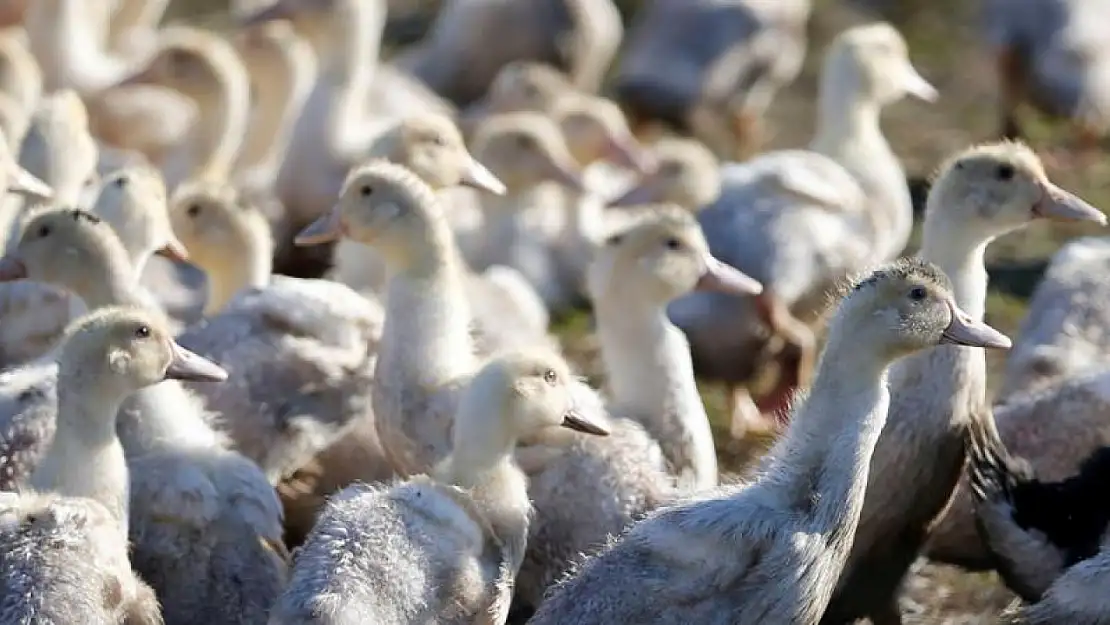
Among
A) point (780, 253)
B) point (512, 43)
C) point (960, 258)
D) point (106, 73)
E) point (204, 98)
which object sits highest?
point (960, 258)

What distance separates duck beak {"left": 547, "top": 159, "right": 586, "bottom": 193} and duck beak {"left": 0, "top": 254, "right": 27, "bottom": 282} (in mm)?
2480

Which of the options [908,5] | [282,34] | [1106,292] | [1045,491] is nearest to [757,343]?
[1106,292]

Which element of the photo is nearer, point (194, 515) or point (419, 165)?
point (194, 515)

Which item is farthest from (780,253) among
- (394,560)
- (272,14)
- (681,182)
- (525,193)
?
(394,560)

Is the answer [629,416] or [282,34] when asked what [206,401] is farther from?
[282,34]

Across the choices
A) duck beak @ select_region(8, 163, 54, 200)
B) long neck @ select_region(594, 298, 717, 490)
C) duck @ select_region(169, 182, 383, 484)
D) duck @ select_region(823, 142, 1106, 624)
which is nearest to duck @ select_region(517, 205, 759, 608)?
long neck @ select_region(594, 298, 717, 490)

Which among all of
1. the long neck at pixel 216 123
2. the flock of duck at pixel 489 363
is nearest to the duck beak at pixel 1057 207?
the flock of duck at pixel 489 363

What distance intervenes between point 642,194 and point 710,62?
1837mm

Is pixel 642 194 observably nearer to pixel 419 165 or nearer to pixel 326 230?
pixel 419 165

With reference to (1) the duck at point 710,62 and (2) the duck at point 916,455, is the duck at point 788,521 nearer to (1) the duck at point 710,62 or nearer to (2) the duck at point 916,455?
(2) the duck at point 916,455

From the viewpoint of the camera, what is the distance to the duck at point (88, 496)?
4.61 m

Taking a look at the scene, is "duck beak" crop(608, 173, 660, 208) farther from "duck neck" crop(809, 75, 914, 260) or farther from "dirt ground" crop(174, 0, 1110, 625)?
"duck neck" crop(809, 75, 914, 260)

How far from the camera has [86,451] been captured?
5.13m

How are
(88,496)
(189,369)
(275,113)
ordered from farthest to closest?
1. (275,113)
2. (189,369)
3. (88,496)
